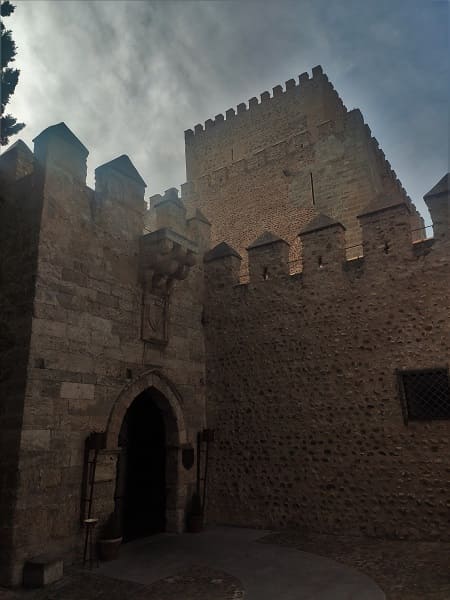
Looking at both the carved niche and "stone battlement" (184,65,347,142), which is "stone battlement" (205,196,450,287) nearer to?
the carved niche

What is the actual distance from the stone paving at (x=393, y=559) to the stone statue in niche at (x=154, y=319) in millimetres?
Answer: 3780

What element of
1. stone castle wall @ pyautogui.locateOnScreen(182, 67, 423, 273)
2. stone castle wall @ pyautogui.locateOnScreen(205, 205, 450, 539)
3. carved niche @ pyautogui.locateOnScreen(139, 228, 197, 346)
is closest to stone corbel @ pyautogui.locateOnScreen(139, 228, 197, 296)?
carved niche @ pyautogui.locateOnScreen(139, 228, 197, 346)

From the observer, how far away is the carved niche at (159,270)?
788 centimetres

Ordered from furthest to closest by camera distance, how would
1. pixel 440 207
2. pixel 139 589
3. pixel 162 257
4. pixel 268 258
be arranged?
pixel 268 258 → pixel 162 257 → pixel 440 207 → pixel 139 589

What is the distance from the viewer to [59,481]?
19.6 feet

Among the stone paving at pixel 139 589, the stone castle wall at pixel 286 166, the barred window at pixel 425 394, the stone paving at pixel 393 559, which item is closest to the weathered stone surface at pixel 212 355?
the barred window at pixel 425 394

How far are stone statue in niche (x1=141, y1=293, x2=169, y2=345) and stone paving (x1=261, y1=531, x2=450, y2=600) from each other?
12.4ft

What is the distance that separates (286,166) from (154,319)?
8210 millimetres

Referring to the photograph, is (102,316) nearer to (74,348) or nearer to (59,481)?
(74,348)

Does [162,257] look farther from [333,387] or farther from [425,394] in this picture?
[425,394]

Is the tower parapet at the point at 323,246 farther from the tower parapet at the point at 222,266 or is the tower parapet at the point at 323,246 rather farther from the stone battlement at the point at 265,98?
the stone battlement at the point at 265,98

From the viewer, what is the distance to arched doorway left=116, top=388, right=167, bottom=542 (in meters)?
7.51

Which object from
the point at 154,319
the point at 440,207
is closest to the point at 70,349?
the point at 154,319

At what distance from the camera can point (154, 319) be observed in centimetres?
816
